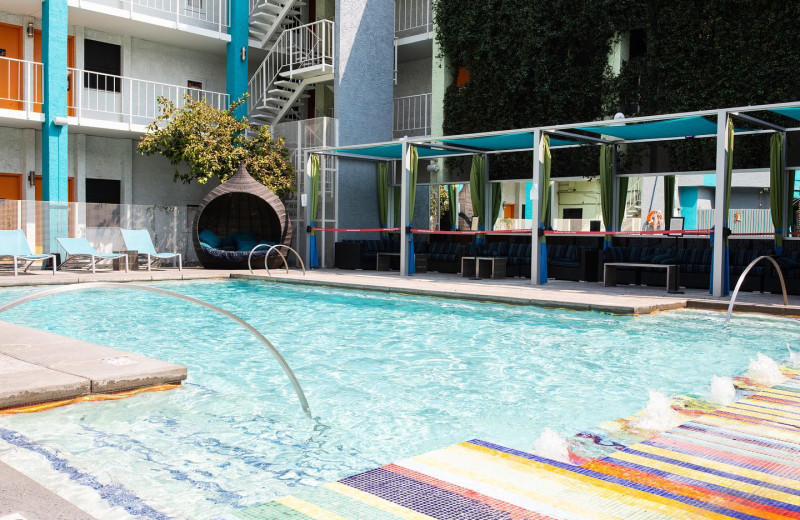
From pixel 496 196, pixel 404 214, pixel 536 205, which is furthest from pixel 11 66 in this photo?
pixel 536 205

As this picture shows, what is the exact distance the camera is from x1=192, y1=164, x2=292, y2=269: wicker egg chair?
51.5 feet

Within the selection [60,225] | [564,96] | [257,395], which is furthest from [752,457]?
[60,225]

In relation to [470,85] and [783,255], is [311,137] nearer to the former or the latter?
[470,85]

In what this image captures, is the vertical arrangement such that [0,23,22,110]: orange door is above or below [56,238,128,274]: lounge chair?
above

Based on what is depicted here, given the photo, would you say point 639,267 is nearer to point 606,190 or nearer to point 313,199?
point 606,190

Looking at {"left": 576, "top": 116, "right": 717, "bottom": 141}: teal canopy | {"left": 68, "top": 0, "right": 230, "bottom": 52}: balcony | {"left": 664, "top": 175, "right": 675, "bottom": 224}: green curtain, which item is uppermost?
{"left": 68, "top": 0, "right": 230, "bottom": 52}: balcony

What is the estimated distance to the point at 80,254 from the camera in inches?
558

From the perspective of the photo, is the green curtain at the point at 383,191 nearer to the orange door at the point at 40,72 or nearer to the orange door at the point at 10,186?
the orange door at the point at 40,72

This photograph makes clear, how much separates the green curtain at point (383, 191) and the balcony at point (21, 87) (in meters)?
7.87

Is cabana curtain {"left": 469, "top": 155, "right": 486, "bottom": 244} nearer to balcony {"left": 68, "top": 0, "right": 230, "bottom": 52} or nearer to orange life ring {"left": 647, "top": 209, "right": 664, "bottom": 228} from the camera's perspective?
orange life ring {"left": 647, "top": 209, "right": 664, "bottom": 228}

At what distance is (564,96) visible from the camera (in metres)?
15.6

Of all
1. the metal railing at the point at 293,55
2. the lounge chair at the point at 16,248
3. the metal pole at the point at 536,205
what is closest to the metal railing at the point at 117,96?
the metal railing at the point at 293,55

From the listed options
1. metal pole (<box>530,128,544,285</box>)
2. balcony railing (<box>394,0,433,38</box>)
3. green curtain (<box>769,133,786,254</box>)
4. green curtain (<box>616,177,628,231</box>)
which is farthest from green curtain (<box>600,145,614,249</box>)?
balcony railing (<box>394,0,433,38</box>)

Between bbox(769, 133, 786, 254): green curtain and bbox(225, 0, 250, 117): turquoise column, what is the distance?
1260cm
